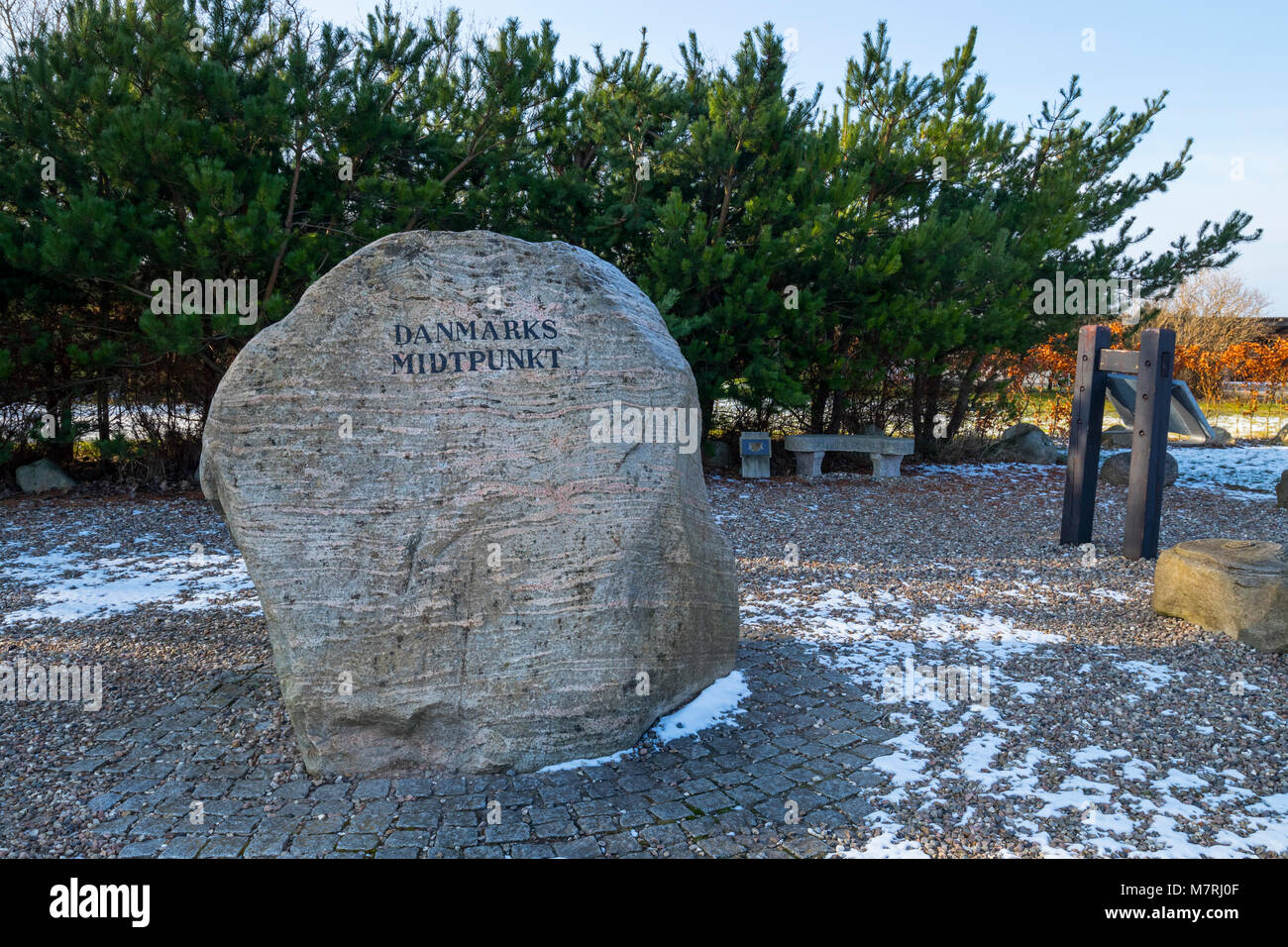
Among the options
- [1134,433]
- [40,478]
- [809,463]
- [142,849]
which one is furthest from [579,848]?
[40,478]

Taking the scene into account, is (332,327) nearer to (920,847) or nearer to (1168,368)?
(920,847)

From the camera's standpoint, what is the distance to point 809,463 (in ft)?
36.5

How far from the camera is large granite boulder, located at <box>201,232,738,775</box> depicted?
11.3 feet

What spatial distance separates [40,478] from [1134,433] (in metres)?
10.6

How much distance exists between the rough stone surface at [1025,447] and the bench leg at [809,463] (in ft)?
11.9

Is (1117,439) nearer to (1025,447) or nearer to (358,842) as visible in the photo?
(1025,447)

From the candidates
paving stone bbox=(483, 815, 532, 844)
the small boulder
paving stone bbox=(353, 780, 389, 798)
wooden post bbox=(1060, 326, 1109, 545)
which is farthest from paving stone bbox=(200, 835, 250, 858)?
the small boulder

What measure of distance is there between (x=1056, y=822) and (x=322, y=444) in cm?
313

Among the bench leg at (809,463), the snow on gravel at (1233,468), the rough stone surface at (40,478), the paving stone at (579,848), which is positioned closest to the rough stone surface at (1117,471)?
the snow on gravel at (1233,468)

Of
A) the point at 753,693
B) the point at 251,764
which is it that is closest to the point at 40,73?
the point at 251,764

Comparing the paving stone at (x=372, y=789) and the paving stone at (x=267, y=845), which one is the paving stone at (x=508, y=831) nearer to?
the paving stone at (x=372, y=789)

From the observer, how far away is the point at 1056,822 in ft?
10.2

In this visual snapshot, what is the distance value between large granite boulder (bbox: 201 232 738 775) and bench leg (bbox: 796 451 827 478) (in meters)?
7.58

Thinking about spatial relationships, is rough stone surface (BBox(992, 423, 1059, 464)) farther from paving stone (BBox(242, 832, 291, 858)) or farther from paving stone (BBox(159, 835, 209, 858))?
paving stone (BBox(159, 835, 209, 858))
